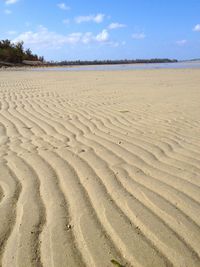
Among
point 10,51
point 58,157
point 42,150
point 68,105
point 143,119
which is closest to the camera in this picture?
point 58,157

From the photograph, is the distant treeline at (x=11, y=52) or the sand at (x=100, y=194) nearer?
the sand at (x=100, y=194)

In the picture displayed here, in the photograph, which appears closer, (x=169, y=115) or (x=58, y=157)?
(x=58, y=157)

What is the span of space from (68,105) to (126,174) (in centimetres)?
492

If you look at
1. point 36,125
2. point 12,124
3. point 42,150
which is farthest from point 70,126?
point 42,150

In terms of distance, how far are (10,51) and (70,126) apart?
160ft

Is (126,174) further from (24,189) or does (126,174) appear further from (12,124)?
(12,124)

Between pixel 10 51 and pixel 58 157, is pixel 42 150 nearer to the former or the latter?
pixel 58 157

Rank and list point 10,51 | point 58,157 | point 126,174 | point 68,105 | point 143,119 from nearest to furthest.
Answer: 1. point 126,174
2. point 58,157
3. point 143,119
4. point 68,105
5. point 10,51

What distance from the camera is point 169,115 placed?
6.69 m

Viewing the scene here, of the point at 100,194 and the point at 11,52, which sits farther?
the point at 11,52

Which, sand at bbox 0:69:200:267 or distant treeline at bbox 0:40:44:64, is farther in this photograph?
distant treeline at bbox 0:40:44:64

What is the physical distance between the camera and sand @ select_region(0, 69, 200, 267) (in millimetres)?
2246

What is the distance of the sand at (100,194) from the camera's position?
88.4 inches

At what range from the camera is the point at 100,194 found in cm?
303
